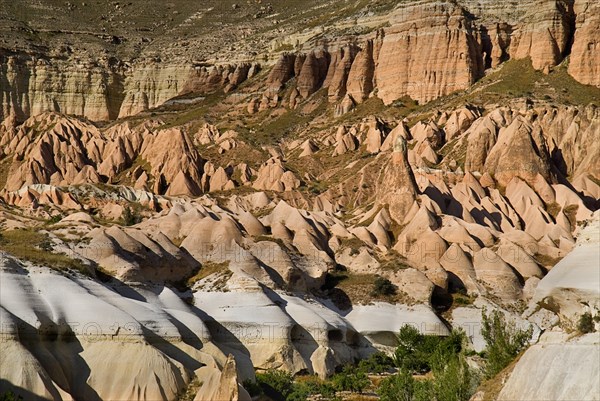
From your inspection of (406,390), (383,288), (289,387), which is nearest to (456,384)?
(406,390)

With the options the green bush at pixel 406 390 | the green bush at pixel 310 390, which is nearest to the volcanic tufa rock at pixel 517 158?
the green bush at pixel 310 390

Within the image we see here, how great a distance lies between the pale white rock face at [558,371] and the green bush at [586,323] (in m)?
0.17

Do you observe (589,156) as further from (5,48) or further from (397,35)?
(5,48)

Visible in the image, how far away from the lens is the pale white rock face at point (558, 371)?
29.5 meters

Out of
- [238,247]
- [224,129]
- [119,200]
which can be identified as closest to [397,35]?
[224,129]

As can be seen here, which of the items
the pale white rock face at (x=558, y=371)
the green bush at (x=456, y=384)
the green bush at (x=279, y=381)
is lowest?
the green bush at (x=279, y=381)

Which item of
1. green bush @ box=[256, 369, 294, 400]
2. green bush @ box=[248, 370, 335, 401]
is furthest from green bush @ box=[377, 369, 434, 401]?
green bush @ box=[256, 369, 294, 400]

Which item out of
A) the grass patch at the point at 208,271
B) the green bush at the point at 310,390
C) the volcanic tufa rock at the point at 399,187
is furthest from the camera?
the volcanic tufa rock at the point at 399,187

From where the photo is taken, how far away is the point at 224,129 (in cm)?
16338

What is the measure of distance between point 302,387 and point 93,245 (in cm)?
2016

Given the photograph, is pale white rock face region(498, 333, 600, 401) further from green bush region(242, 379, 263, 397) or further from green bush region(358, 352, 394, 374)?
green bush region(358, 352, 394, 374)

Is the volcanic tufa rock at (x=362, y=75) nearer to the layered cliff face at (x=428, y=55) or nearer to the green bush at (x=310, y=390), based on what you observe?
the layered cliff face at (x=428, y=55)

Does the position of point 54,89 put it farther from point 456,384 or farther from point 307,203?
point 456,384

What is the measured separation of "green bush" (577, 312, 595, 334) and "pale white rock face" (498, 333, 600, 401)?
0.17 m
